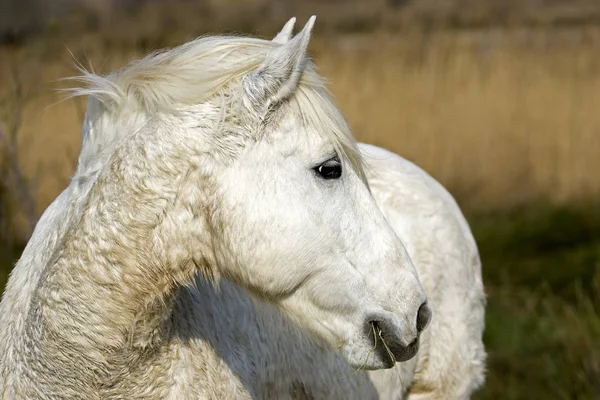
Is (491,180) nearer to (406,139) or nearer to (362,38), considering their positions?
(406,139)

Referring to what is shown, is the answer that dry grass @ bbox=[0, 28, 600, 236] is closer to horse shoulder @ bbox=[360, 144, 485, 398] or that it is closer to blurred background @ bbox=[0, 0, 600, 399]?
blurred background @ bbox=[0, 0, 600, 399]

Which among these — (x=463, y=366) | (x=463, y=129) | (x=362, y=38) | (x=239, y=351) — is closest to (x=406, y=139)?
(x=463, y=129)

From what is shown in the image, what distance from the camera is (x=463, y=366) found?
357 centimetres

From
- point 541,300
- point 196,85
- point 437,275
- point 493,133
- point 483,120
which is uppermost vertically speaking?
point 196,85

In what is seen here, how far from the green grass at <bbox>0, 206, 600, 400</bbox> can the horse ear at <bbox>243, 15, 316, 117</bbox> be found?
2752mm

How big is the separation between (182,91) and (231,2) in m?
24.2

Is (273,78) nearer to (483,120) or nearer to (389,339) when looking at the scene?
(389,339)

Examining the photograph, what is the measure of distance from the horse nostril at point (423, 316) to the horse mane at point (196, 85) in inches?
16.7

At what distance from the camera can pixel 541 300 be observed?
709 cm

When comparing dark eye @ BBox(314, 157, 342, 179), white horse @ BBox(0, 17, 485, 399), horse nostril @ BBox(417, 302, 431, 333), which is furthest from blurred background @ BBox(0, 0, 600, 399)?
dark eye @ BBox(314, 157, 342, 179)

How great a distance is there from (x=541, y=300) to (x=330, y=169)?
208 inches

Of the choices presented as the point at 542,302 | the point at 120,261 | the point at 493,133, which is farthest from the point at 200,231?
the point at 493,133

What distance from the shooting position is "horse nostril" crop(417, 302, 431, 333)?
235 centimetres

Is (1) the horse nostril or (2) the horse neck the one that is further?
(1) the horse nostril
